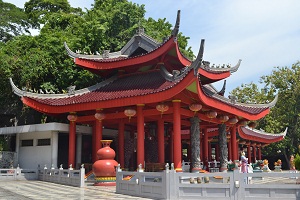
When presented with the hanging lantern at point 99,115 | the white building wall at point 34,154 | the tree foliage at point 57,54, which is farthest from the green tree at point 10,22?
the hanging lantern at point 99,115

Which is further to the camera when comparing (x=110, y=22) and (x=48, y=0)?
(x=48, y=0)

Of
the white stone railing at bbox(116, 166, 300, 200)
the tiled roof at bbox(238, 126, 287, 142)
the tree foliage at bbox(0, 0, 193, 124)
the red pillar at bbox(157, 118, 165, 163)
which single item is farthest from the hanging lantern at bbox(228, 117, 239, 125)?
the tree foliage at bbox(0, 0, 193, 124)

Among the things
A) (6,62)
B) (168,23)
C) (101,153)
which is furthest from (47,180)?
(168,23)

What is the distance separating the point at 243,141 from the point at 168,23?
14718mm

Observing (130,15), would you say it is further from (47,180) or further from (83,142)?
(47,180)

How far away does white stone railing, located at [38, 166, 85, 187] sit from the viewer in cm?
1652

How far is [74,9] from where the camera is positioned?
5169 centimetres

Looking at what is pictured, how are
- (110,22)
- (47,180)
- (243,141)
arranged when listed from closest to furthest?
(47,180)
(110,22)
(243,141)

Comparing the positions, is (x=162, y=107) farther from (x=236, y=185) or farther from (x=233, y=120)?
(x=236, y=185)

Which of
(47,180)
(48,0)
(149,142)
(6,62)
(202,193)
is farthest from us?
(48,0)

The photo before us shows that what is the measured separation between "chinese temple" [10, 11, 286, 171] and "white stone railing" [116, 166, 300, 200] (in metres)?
3.00

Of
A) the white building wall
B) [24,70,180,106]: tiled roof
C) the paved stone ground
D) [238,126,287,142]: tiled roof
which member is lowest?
the paved stone ground

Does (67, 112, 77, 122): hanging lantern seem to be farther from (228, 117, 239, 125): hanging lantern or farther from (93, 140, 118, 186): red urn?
(228, 117, 239, 125): hanging lantern

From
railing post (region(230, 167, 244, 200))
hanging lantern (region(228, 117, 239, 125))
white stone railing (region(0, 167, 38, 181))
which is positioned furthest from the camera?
hanging lantern (region(228, 117, 239, 125))
